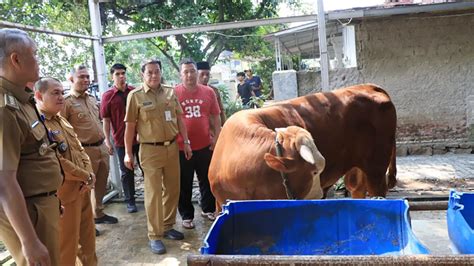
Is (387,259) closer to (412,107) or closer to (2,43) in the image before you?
(2,43)

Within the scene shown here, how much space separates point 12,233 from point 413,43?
676 cm

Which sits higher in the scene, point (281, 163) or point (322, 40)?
point (322, 40)

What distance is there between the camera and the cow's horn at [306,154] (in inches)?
103

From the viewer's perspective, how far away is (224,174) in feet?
10.7

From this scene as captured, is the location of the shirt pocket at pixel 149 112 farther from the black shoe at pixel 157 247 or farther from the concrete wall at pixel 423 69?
the concrete wall at pixel 423 69

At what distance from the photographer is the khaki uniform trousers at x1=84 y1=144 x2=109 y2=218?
4688 millimetres

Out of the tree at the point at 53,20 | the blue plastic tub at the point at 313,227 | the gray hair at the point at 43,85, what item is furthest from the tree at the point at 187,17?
the blue plastic tub at the point at 313,227

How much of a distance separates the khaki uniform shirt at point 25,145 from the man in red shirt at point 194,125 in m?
2.28

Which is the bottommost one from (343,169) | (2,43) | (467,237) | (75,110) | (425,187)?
(425,187)

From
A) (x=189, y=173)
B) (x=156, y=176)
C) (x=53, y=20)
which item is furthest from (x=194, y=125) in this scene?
(x=53, y=20)

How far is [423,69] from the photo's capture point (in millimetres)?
7199

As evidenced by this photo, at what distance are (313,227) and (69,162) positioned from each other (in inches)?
62.0

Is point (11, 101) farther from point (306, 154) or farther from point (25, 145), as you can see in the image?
point (306, 154)

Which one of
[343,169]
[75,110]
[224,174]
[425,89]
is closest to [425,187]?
[343,169]
